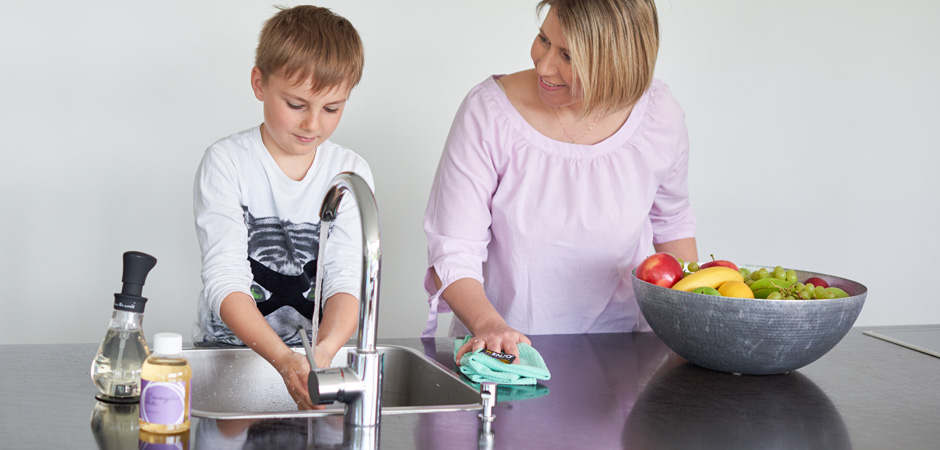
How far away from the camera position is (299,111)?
151 centimetres

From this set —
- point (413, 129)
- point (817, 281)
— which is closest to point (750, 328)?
point (817, 281)

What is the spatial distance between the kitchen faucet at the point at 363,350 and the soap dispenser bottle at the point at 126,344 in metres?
0.23

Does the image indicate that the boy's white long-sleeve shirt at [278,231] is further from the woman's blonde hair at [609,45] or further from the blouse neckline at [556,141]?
the woman's blonde hair at [609,45]

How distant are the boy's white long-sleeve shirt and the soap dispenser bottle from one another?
0.44 meters

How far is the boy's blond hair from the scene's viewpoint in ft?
4.91

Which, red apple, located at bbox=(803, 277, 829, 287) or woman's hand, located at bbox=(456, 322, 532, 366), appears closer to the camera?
woman's hand, located at bbox=(456, 322, 532, 366)

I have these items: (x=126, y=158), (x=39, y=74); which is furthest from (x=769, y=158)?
(x=39, y=74)

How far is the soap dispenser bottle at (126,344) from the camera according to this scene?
1.04 metres

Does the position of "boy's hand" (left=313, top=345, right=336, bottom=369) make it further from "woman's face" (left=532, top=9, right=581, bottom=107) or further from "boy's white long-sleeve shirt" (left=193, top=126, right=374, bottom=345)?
"woman's face" (left=532, top=9, right=581, bottom=107)

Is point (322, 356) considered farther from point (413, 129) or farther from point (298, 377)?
point (413, 129)

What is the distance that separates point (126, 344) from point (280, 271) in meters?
0.55

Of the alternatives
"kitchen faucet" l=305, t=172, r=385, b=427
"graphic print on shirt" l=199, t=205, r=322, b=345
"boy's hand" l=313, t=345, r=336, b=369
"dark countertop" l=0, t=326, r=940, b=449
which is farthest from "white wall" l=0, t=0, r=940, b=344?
"kitchen faucet" l=305, t=172, r=385, b=427

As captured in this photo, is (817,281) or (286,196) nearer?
(817,281)

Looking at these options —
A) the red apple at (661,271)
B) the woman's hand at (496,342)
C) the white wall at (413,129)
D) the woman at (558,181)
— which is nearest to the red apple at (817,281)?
the red apple at (661,271)
